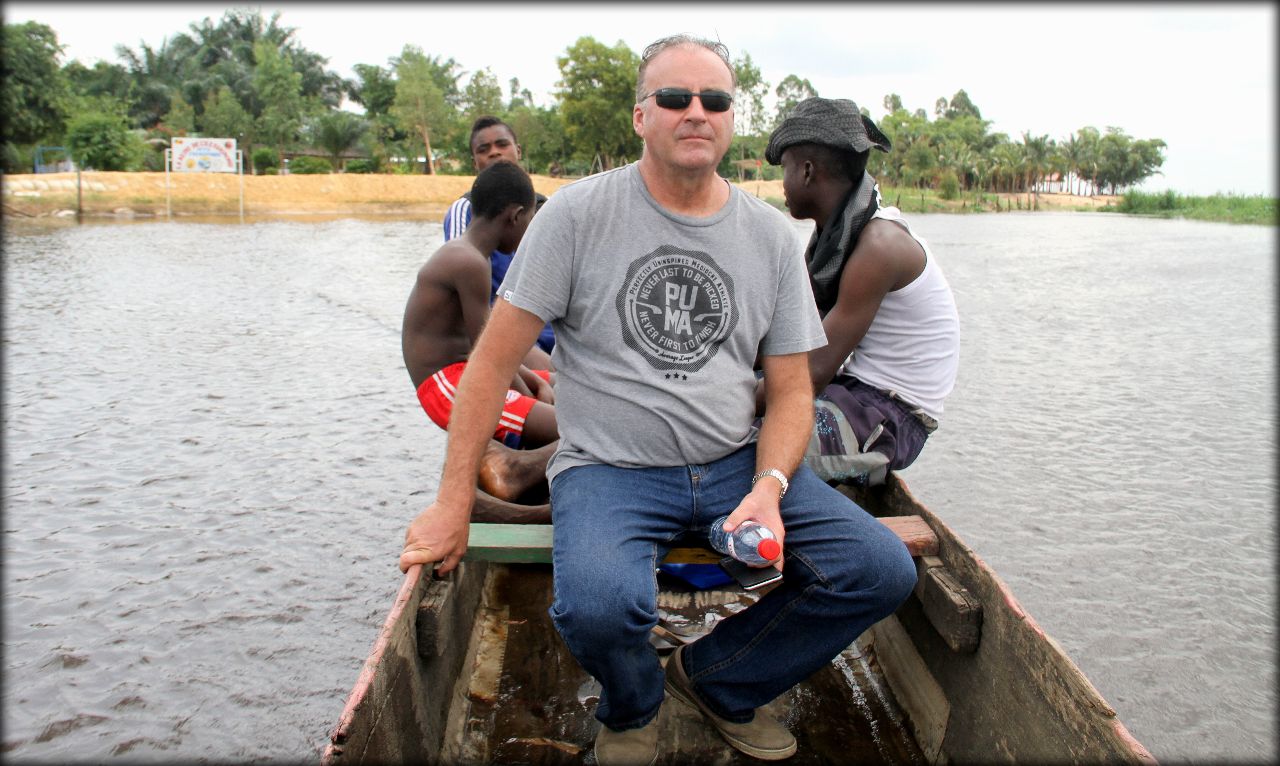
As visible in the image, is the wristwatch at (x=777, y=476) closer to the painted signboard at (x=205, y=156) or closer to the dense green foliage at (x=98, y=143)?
the painted signboard at (x=205, y=156)

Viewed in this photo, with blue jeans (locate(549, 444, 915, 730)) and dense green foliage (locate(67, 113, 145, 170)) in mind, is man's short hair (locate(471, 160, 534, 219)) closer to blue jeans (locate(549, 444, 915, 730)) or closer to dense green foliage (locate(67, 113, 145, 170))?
blue jeans (locate(549, 444, 915, 730))

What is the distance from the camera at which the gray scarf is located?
3346mm

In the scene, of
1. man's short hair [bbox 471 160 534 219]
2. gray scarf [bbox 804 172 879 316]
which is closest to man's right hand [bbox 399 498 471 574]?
gray scarf [bbox 804 172 879 316]

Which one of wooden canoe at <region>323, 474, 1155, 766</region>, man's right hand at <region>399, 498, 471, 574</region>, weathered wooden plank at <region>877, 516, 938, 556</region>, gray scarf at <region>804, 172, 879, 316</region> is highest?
gray scarf at <region>804, 172, 879, 316</region>

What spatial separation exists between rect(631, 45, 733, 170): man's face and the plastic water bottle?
978 millimetres

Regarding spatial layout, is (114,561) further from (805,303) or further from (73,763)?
(805,303)

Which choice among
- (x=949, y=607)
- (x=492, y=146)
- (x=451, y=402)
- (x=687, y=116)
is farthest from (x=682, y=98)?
(x=492, y=146)

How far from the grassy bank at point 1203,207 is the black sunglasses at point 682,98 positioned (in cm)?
4600

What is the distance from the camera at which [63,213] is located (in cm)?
3109

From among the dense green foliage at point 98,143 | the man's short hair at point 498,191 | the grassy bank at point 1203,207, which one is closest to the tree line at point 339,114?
the dense green foliage at point 98,143

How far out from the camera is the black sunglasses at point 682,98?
2.54 m

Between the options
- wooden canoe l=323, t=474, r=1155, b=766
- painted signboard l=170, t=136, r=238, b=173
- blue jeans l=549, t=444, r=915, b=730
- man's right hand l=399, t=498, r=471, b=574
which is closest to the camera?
wooden canoe l=323, t=474, r=1155, b=766

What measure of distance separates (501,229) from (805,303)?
2048mm

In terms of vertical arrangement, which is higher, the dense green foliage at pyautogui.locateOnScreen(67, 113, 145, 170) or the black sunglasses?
the dense green foliage at pyautogui.locateOnScreen(67, 113, 145, 170)
